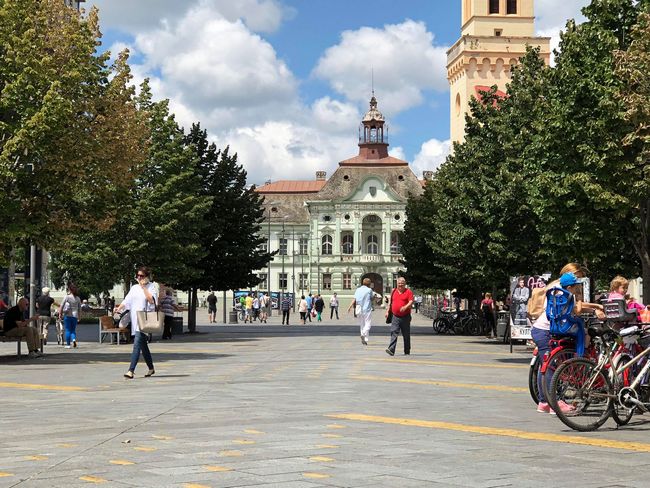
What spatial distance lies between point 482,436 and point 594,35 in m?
17.7

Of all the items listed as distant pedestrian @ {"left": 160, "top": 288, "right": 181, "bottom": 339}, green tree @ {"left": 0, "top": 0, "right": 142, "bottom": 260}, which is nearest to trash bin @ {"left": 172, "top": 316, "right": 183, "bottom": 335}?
distant pedestrian @ {"left": 160, "top": 288, "right": 181, "bottom": 339}

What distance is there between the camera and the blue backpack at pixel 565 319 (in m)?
13.0

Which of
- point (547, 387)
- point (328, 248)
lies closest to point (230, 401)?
point (547, 387)

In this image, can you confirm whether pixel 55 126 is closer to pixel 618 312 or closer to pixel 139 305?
pixel 139 305

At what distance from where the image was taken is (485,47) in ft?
352

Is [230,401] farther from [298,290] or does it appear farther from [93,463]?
[298,290]

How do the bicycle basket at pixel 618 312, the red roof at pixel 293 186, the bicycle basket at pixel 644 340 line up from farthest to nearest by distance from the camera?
the red roof at pixel 293 186 → the bicycle basket at pixel 618 312 → the bicycle basket at pixel 644 340

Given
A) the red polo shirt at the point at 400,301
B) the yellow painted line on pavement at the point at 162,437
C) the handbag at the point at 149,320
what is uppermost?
the red polo shirt at the point at 400,301

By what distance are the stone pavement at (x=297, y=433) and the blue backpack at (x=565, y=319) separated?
998mm

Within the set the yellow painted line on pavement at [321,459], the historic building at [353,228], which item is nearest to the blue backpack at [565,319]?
the yellow painted line on pavement at [321,459]

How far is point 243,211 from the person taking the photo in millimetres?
49625

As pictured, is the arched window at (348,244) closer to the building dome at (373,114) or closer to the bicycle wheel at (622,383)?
the building dome at (373,114)

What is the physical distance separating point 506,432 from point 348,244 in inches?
4861

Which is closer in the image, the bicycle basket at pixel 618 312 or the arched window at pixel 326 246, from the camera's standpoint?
the bicycle basket at pixel 618 312
